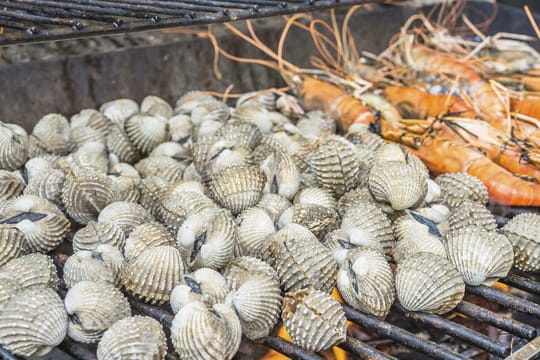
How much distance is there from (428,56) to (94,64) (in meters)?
2.27

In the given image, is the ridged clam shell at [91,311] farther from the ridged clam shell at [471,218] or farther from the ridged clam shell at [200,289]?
the ridged clam shell at [471,218]

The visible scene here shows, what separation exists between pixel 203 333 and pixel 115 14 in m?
1.09

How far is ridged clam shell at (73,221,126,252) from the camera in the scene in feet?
7.73

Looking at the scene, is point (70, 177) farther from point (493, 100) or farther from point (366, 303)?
point (493, 100)

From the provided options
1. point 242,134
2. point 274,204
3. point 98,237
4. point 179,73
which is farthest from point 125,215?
point 179,73

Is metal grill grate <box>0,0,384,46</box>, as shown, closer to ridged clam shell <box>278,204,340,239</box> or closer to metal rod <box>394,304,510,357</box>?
ridged clam shell <box>278,204,340,239</box>

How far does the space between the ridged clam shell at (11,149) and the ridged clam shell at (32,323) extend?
108cm

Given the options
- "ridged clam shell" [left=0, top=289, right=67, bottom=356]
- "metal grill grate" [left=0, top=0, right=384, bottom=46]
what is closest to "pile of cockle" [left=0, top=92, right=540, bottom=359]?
"ridged clam shell" [left=0, top=289, right=67, bottom=356]

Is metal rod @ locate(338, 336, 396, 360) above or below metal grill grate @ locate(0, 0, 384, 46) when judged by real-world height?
below

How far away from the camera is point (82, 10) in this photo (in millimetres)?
2340

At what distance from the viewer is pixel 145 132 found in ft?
10.6

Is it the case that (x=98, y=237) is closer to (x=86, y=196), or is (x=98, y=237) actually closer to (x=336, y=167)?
(x=86, y=196)

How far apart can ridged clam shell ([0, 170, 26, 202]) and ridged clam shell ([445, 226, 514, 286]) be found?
168 cm

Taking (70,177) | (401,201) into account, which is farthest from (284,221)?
(70,177)
